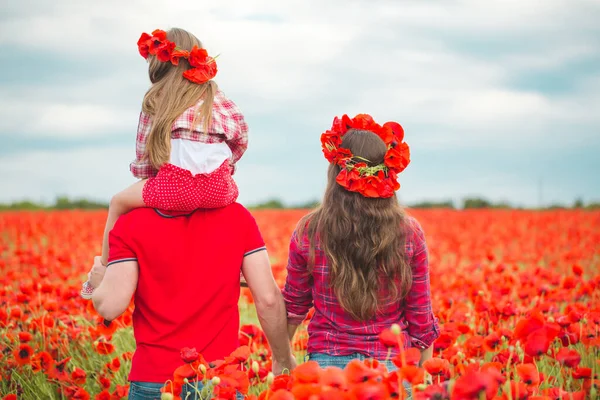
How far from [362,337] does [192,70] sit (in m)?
1.31

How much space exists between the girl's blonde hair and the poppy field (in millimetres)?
861

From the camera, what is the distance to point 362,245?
2.68 meters

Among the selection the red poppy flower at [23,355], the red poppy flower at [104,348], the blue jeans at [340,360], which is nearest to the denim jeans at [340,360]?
the blue jeans at [340,360]

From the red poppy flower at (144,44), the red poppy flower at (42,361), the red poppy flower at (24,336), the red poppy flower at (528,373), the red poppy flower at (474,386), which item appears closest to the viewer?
the red poppy flower at (474,386)

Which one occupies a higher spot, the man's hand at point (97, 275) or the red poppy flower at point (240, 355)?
the man's hand at point (97, 275)

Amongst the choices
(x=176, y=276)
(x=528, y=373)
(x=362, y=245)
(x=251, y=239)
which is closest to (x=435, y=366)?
(x=528, y=373)

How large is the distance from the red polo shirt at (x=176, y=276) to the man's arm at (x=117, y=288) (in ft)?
0.07

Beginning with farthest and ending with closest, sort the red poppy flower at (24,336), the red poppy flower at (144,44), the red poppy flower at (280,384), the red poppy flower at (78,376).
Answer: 1. the red poppy flower at (24,336)
2. the red poppy flower at (78,376)
3. the red poppy flower at (144,44)
4. the red poppy flower at (280,384)

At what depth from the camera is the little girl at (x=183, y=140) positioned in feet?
8.45

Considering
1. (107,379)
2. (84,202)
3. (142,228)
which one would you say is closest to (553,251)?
(107,379)

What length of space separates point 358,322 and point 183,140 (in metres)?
1.03

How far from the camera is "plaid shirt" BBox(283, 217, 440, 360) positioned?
2660mm

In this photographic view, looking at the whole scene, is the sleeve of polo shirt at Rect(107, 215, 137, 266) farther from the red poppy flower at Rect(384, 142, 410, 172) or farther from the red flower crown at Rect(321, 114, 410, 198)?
the red poppy flower at Rect(384, 142, 410, 172)

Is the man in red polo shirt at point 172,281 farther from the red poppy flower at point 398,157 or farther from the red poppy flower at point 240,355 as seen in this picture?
the red poppy flower at point 398,157
